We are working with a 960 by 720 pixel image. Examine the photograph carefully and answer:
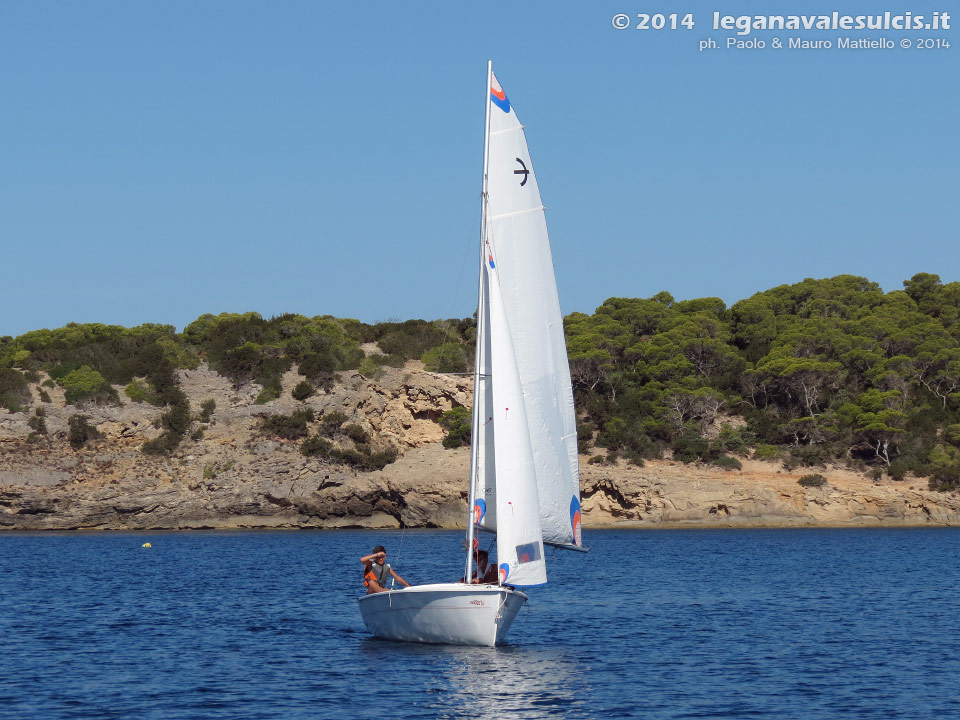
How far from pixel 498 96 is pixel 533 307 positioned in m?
4.62

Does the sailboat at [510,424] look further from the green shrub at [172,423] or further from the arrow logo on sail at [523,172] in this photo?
the green shrub at [172,423]

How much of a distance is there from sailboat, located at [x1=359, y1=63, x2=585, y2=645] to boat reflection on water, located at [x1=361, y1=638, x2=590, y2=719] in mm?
470

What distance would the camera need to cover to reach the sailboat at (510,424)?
82.2 feet

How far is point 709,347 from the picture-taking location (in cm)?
9250

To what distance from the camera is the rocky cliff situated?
75.4 meters

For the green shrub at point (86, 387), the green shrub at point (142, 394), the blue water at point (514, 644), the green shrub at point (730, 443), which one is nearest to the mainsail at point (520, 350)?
the blue water at point (514, 644)

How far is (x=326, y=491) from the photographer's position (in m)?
77.2

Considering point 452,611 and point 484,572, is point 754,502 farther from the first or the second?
point 452,611

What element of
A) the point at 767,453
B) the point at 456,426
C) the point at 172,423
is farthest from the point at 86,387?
the point at 767,453

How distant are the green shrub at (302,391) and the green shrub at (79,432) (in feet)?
45.4

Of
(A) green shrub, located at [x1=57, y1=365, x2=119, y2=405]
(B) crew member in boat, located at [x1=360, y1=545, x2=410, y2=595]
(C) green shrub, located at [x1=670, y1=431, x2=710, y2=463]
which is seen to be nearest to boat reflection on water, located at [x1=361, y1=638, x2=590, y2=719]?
(B) crew member in boat, located at [x1=360, y1=545, x2=410, y2=595]

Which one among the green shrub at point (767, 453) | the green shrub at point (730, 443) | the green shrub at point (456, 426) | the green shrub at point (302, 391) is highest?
the green shrub at point (302, 391)

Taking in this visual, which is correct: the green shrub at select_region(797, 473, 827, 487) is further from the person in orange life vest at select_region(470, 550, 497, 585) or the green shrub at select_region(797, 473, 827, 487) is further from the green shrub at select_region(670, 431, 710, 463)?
the person in orange life vest at select_region(470, 550, 497, 585)

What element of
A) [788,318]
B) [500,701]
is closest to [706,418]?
[788,318]
